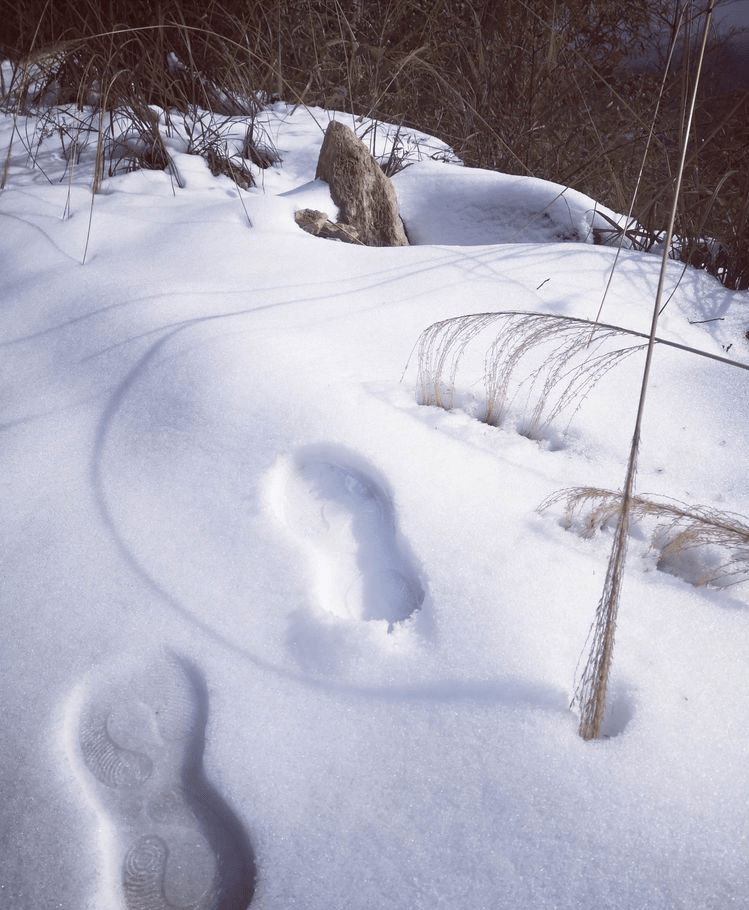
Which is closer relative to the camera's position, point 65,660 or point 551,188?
point 65,660

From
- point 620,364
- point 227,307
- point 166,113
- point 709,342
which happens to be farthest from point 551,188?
point 166,113

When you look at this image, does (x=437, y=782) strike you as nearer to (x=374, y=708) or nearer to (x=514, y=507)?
(x=374, y=708)

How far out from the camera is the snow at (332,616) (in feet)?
2.29

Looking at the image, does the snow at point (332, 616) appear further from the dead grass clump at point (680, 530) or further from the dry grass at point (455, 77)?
the dry grass at point (455, 77)

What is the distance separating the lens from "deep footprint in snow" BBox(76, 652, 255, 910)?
70cm

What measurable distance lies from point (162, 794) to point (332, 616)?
12.4 inches

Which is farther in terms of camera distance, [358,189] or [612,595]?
[358,189]

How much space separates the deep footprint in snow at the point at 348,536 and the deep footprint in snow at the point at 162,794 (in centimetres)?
26

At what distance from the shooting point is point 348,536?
103cm

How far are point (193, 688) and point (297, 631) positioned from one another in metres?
0.16

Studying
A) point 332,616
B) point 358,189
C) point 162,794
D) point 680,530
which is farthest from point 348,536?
point 358,189

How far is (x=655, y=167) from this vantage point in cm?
321

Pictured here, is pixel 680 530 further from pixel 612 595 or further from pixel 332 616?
pixel 332 616

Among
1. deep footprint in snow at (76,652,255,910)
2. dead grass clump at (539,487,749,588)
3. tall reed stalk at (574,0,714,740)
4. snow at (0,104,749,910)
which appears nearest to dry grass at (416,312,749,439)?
snow at (0,104,749,910)
